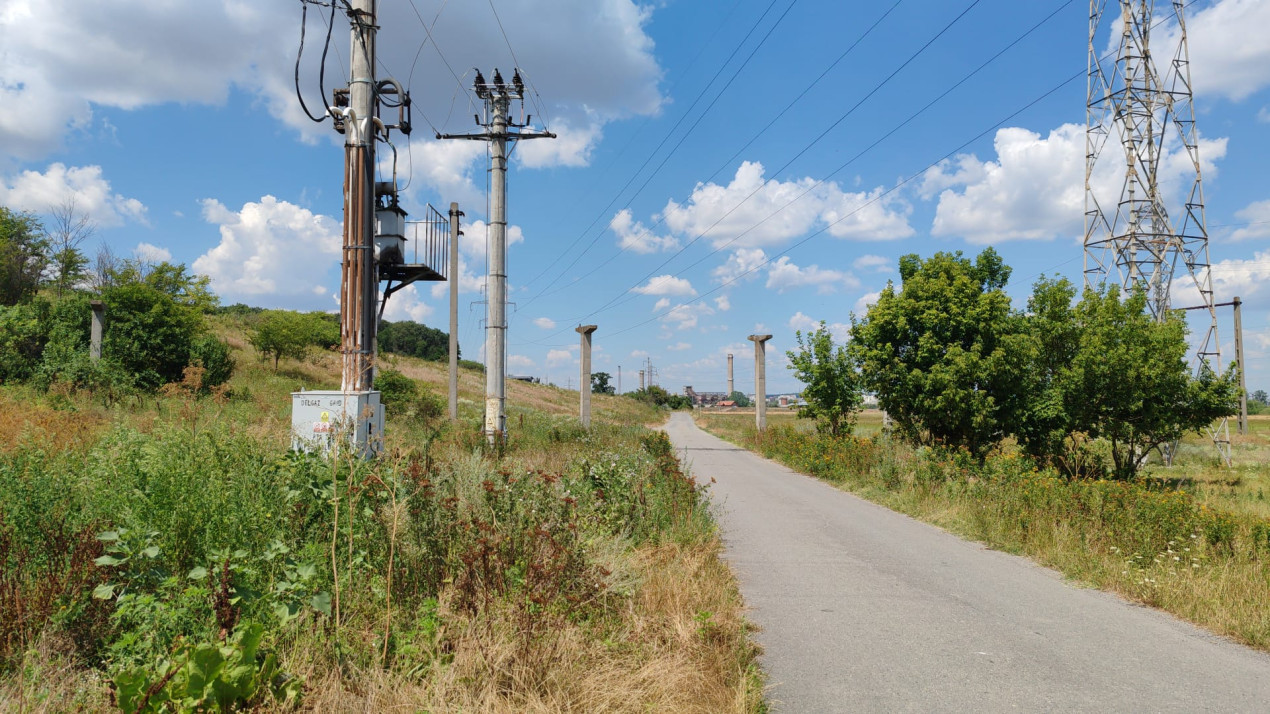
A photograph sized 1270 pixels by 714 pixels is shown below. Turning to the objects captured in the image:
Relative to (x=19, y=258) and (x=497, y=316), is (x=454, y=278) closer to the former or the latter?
(x=497, y=316)

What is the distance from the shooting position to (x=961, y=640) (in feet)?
16.5

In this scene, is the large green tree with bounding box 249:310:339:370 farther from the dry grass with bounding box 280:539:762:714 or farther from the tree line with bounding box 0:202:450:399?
the dry grass with bounding box 280:539:762:714

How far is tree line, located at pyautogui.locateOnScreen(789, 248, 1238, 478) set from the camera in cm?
1379

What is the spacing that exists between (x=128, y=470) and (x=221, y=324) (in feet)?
183

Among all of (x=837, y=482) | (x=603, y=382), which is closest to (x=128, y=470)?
(x=837, y=482)

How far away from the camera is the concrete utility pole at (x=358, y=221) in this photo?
312 inches

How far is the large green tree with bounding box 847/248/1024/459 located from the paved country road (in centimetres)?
773

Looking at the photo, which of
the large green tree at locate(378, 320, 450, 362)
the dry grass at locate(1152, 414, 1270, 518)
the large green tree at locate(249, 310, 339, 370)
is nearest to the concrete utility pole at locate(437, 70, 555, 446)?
the dry grass at locate(1152, 414, 1270, 518)

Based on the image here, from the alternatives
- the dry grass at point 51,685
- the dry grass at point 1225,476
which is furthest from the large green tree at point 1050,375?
the dry grass at point 51,685

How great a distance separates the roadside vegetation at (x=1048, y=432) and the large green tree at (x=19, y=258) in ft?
124

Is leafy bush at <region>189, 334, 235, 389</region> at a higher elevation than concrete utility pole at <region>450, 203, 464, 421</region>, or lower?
lower

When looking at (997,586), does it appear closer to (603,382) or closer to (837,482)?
(837,482)

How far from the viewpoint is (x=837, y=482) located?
53.8 ft

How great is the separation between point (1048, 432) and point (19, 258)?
46.8m
